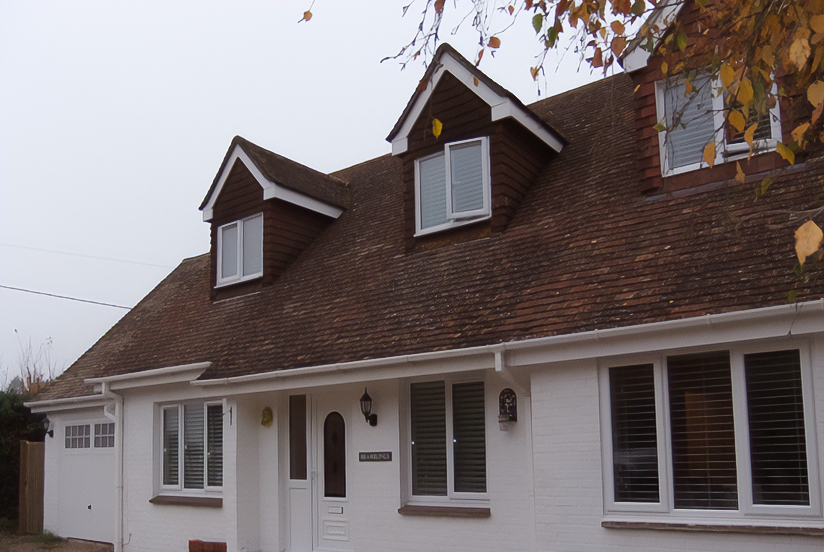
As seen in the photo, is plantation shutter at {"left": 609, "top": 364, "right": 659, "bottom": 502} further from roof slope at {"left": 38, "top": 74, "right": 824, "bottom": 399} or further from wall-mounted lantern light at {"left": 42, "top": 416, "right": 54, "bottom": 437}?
wall-mounted lantern light at {"left": 42, "top": 416, "right": 54, "bottom": 437}

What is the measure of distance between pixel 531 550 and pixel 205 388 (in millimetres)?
5860

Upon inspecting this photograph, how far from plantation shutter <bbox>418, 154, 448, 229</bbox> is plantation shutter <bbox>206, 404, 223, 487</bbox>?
466 centimetres

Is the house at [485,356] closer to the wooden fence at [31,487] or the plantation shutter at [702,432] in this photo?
the plantation shutter at [702,432]

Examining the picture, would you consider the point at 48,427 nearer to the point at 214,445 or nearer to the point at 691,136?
the point at 214,445

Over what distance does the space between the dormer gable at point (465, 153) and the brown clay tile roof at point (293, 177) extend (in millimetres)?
2818

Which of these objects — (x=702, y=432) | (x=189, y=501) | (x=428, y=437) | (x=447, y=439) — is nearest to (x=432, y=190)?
(x=428, y=437)

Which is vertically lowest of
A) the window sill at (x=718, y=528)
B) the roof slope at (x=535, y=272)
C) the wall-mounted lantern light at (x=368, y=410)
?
the window sill at (x=718, y=528)

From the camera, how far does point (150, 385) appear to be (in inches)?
575

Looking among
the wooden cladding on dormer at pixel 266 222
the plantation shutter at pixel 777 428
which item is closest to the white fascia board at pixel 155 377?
the wooden cladding on dormer at pixel 266 222

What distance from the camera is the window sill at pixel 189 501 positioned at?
44.2ft

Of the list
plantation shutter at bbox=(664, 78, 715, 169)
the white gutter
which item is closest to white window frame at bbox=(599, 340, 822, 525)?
plantation shutter at bbox=(664, 78, 715, 169)

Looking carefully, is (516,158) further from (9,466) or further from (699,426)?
(9,466)

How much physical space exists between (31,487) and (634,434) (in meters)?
15.7

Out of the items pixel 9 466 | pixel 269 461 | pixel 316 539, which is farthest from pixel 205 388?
pixel 9 466
